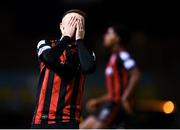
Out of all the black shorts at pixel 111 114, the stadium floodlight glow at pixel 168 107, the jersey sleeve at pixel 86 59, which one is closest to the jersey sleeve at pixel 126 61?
the black shorts at pixel 111 114

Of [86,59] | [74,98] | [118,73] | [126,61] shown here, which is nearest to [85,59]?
[86,59]

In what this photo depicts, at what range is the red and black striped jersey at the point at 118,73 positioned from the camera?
12.9m

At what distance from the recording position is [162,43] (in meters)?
22.1

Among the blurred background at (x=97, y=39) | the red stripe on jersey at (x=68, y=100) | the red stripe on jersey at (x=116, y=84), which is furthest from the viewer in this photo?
the blurred background at (x=97, y=39)

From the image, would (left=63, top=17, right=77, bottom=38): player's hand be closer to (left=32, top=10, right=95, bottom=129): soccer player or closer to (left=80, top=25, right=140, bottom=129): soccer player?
(left=32, top=10, right=95, bottom=129): soccer player

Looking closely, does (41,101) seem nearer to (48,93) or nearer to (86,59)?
(48,93)

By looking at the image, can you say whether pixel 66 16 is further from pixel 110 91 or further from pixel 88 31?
pixel 88 31

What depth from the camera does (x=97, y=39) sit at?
22031 mm

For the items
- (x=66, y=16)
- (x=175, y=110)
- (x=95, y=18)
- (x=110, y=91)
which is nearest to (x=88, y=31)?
(x=95, y=18)

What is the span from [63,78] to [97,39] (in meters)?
14.7

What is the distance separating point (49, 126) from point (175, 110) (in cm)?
1135

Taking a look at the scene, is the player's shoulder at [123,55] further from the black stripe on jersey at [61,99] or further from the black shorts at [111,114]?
the black stripe on jersey at [61,99]

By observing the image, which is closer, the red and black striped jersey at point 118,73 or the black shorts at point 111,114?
the red and black striped jersey at point 118,73

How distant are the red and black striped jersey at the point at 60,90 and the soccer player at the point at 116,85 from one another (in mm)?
5418
